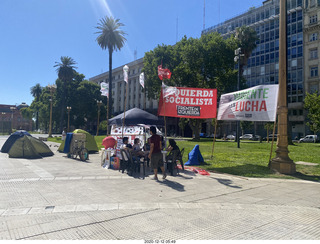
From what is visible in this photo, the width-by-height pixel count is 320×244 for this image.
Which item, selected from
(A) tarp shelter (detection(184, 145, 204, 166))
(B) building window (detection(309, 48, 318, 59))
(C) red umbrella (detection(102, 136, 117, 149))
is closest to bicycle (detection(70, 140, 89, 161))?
(C) red umbrella (detection(102, 136, 117, 149))

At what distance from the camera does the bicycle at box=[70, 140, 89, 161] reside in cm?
1309

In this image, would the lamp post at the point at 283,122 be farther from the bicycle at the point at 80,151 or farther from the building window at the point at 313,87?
the building window at the point at 313,87

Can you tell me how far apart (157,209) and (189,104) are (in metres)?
6.00

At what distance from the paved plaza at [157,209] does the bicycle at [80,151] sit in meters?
4.95

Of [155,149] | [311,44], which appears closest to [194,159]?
[155,149]

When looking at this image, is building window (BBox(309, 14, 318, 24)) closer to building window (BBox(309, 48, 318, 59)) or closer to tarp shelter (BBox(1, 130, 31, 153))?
building window (BBox(309, 48, 318, 59))

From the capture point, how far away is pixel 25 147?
13531 millimetres

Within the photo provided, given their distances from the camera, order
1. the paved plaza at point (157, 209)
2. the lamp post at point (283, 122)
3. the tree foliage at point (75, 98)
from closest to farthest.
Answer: the paved plaza at point (157, 209), the lamp post at point (283, 122), the tree foliage at point (75, 98)

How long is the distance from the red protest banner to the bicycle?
5.53 meters

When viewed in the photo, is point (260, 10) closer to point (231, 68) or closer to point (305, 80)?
point (305, 80)

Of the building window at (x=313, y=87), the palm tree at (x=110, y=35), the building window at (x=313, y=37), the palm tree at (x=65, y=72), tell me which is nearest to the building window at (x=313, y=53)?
the building window at (x=313, y=37)

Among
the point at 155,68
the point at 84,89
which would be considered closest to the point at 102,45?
the point at 155,68

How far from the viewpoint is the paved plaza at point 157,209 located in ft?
12.5
